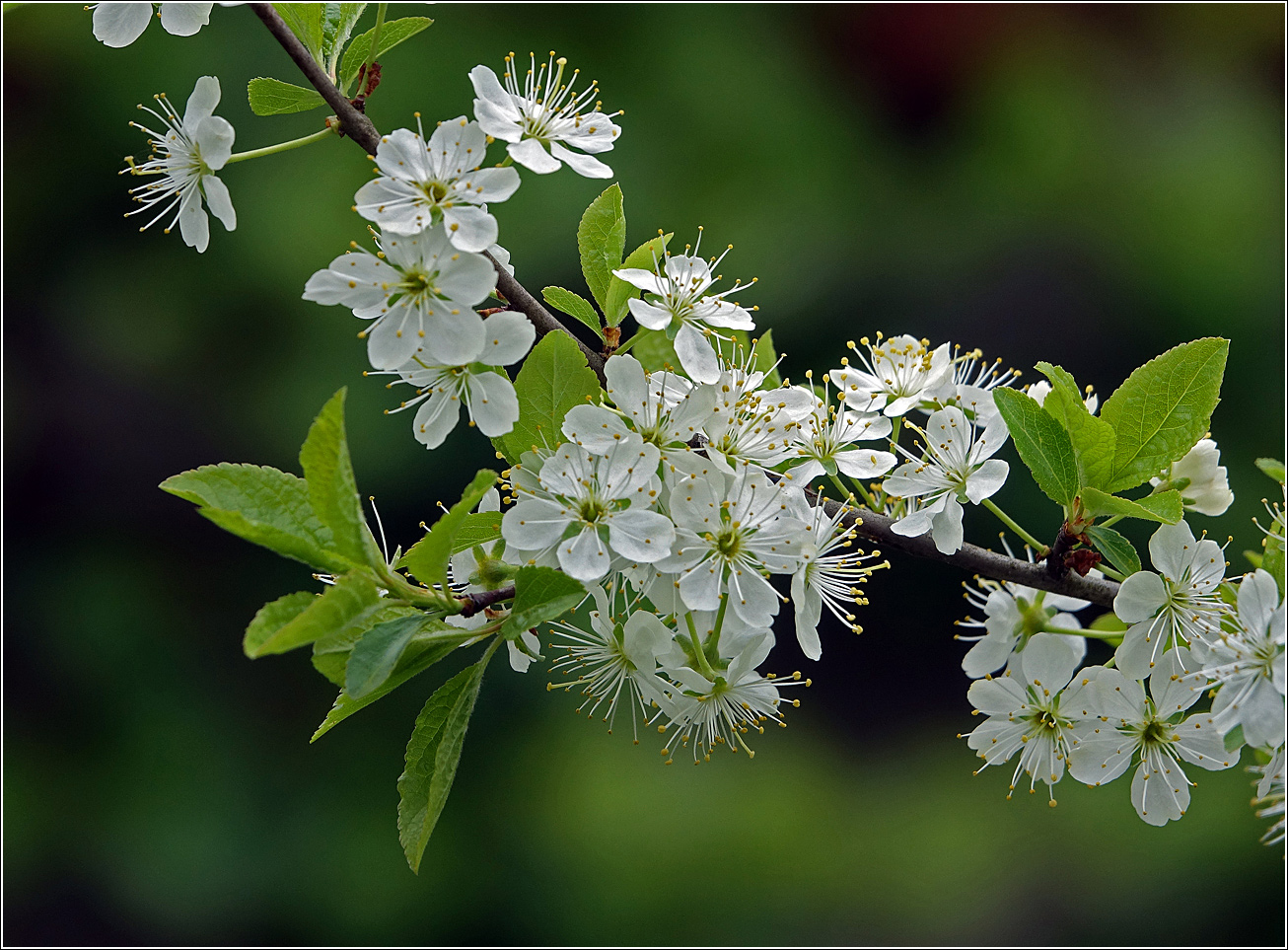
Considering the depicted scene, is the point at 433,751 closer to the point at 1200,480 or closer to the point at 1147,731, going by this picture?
the point at 1147,731

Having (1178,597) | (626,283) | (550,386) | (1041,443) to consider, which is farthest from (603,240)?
(1178,597)

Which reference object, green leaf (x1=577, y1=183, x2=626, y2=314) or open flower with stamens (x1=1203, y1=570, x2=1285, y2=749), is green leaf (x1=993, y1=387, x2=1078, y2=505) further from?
green leaf (x1=577, y1=183, x2=626, y2=314)

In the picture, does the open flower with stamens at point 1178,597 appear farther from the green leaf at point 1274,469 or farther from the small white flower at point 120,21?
the small white flower at point 120,21

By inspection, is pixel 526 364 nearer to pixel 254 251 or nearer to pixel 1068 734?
pixel 1068 734

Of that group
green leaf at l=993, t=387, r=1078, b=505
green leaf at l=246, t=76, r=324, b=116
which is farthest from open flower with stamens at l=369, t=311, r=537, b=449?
green leaf at l=993, t=387, r=1078, b=505

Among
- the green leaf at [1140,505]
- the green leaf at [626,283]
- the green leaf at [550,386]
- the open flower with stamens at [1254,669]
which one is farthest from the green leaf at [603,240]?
the open flower with stamens at [1254,669]

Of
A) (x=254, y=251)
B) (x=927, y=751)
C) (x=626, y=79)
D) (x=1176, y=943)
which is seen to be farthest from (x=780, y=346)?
(x=1176, y=943)
